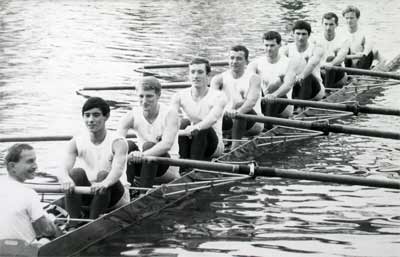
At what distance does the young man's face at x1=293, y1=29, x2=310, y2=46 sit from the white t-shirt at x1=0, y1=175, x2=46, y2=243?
7.98 meters

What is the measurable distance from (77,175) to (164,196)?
1381 millimetres

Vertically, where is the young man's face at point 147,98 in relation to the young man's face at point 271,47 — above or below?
below

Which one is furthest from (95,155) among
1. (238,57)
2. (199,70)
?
(238,57)

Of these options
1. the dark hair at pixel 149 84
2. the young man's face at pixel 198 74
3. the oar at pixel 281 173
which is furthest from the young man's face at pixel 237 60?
the dark hair at pixel 149 84

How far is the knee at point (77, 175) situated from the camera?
→ 7266mm

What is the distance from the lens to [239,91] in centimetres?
1059

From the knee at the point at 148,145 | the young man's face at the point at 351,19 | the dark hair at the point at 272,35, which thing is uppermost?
the young man's face at the point at 351,19

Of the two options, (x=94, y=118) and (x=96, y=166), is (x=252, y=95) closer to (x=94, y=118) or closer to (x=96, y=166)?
(x=96, y=166)

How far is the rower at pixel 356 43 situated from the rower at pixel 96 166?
902cm

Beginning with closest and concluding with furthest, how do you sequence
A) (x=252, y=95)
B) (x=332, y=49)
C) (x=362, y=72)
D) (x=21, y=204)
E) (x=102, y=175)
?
(x=21, y=204), (x=102, y=175), (x=252, y=95), (x=362, y=72), (x=332, y=49)

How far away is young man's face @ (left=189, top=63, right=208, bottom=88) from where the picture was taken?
890 centimetres

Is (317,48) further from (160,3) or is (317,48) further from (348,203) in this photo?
(160,3)

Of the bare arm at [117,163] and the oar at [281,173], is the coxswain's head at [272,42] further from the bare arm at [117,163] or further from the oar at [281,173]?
the bare arm at [117,163]

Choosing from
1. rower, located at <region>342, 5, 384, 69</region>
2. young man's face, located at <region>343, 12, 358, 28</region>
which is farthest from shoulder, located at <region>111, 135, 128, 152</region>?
young man's face, located at <region>343, 12, 358, 28</region>
